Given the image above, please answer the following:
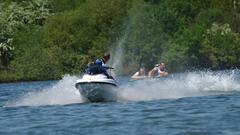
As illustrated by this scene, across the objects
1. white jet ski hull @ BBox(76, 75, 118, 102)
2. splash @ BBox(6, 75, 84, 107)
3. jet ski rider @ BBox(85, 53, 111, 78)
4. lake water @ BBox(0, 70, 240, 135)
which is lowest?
lake water @ BBox(0, 70, 240, 135)

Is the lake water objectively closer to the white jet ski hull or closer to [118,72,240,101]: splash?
[118,72,240,101]: splash

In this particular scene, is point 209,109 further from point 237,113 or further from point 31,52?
point 31,52

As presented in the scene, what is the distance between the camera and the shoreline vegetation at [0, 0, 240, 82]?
298ft

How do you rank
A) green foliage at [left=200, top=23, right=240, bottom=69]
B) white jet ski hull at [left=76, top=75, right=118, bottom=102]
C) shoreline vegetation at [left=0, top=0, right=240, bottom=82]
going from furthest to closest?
green foliage at [left=200, top=23, right=240, bottom=69], shoreline vegetation at [left=0, top=0, right=240, bottom=82], white jet ski hull at [left=76, top=75, right=118, bottom=102]

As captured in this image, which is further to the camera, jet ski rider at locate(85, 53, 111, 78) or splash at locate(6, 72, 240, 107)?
splash at locate(6, 72, 240, 107)

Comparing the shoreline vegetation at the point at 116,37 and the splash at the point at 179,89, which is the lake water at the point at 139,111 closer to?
the splash at the point at 179,89

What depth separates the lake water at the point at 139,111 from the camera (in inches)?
792

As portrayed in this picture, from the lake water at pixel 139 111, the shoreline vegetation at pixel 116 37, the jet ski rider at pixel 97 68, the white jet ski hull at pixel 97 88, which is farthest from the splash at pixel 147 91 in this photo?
the shoreline vegetation at pixel 116 37

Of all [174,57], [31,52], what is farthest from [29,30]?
[174,57]

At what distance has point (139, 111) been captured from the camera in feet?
81.1

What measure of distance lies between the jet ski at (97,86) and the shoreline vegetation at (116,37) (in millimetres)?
58287

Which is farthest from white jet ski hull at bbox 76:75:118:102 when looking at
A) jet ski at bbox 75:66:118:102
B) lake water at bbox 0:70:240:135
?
lake water at bbox 0:70:240:135

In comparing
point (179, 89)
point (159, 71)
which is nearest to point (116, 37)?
point (159, 71)

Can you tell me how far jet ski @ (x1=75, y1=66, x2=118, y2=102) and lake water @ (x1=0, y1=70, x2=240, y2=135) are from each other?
1.54ft
